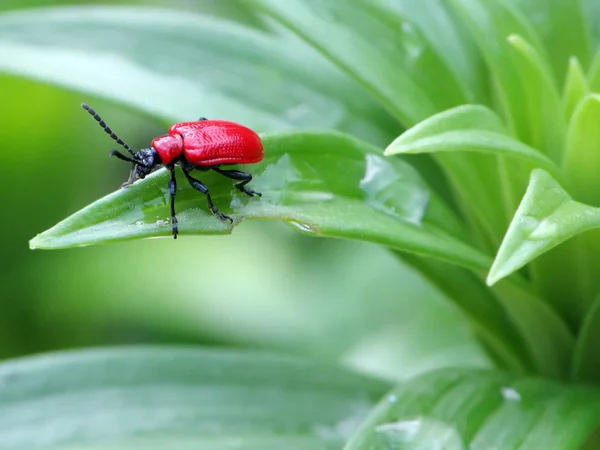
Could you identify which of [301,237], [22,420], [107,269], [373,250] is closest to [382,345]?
[373,250]

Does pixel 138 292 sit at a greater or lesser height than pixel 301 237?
lesser

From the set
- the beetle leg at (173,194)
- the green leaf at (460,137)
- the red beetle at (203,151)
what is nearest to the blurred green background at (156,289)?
the red beetle at (203,151)

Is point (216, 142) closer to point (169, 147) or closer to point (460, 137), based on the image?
point (169, 147)

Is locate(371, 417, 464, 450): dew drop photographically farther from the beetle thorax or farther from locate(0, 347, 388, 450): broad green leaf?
the beetle thorax

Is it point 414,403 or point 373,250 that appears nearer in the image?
point 414,403

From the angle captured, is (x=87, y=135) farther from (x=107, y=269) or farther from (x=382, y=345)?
(x=382, y=345)
